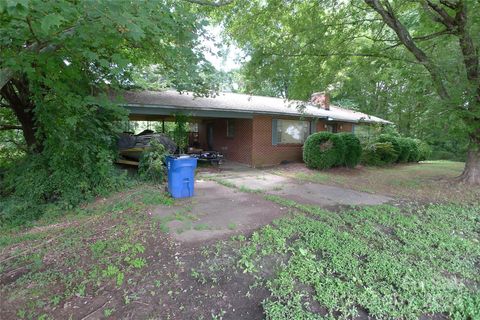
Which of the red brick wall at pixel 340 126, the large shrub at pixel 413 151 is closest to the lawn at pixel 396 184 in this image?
the red brick wall at pixel 340 126

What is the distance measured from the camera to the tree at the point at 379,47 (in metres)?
6.38

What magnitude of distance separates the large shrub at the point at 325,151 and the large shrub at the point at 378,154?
2471mm

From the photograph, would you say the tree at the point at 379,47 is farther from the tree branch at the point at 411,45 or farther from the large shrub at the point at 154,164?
the large shrub at the point at 154,164

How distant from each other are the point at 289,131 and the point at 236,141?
2634mm

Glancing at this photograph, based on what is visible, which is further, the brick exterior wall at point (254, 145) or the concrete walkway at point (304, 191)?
the brick exterior wall at point (254, 145)

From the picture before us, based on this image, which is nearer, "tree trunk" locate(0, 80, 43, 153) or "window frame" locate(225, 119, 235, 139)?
"tree trunk" locate(0, 80, 43, 153)

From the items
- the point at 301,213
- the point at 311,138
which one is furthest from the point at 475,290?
the point at 311,138

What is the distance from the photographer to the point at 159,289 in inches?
104

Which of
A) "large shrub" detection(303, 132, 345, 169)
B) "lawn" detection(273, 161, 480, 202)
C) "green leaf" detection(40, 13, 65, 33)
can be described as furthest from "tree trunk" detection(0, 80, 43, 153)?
"large shrub" detection(303, 132, 345, 169)

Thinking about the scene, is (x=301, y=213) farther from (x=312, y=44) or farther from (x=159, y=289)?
(x=312, y=44)

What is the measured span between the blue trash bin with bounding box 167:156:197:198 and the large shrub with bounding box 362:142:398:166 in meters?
9.38

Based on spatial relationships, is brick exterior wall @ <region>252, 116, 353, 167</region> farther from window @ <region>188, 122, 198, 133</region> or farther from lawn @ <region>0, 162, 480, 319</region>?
lawn @ <region>0, 162, 480, 319</region>

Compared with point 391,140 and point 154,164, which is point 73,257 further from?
point 391,140

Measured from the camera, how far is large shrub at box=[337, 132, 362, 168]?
10.5m
